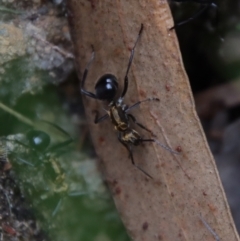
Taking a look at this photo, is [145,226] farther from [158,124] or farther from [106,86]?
[106,86]

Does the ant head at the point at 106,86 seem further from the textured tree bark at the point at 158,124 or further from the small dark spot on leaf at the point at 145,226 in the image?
the small dark spot on leaf at the point at 145,226

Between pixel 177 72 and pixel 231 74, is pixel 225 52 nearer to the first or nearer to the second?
pixel 231 74

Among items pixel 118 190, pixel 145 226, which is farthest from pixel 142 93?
pixel 145 226

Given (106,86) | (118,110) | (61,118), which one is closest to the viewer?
(106,86)

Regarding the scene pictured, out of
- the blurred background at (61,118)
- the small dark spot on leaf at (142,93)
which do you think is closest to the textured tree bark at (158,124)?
the small dark spot on leaf at (142,93)

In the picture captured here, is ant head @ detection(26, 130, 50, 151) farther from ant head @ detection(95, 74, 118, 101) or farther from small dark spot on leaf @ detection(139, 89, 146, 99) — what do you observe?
small dark spot on leaf @ detection(139, 89, 146, 99)
